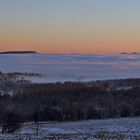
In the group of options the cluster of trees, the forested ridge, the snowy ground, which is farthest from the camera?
the forested ridge

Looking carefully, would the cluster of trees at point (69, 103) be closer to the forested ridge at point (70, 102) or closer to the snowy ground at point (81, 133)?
the forested ridge at point (70, 102)

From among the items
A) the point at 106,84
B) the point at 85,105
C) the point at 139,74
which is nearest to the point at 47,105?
the point at 85,105

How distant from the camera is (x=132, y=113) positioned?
68.8 metres

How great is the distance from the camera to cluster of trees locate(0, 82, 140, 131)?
66.2m

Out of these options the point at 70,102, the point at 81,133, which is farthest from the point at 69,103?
the point at 81,133

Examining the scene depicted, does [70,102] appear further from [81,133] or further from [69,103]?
[81,133]

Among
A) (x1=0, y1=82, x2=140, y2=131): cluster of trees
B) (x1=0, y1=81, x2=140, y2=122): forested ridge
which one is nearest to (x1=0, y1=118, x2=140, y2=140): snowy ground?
(x1=0, y1=82, x2=140, y2=131): cluster of trees

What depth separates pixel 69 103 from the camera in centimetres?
7450

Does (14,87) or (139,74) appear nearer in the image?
(14,87)

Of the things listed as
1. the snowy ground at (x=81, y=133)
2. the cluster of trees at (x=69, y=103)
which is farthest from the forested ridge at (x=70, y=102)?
the snowy ground at (x=81, y=133)

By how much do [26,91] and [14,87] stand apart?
31.9ft

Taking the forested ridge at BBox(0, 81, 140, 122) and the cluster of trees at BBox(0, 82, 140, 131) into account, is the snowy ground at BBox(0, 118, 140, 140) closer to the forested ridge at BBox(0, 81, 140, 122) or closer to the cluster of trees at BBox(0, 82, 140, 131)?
the cluster of trees at BBox(0, 82, 140, 131)

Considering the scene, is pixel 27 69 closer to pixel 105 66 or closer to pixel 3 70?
pixel 3 70

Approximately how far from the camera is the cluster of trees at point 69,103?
66.2 metres
